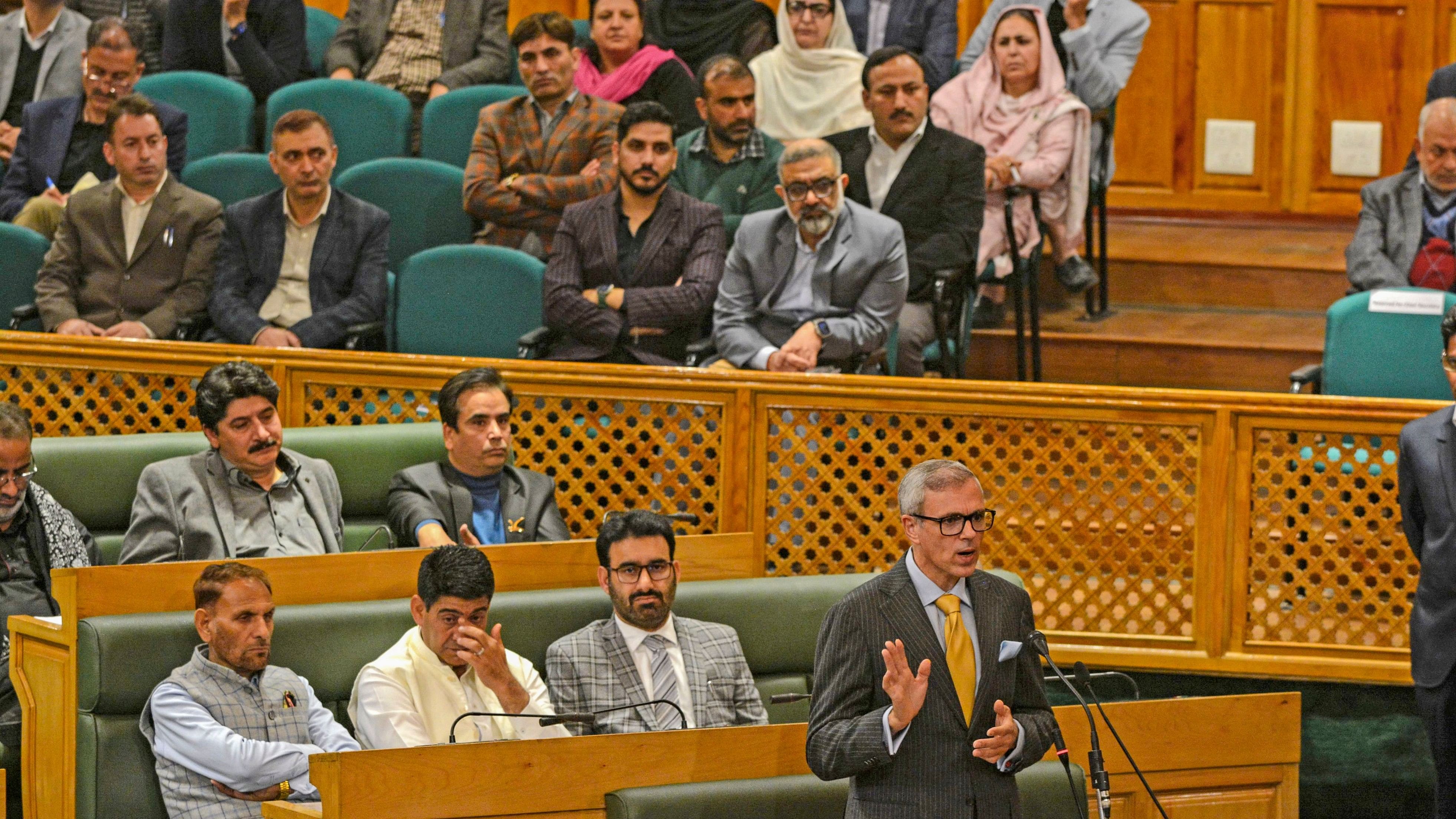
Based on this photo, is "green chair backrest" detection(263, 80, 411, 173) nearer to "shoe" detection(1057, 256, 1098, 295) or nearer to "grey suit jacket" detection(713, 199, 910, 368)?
"grey suit jacket" detection(713, 199, 910, 368)

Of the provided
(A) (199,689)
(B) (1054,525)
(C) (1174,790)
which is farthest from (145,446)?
(C) (1174,790)

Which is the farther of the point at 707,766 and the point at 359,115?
the point at 359,115

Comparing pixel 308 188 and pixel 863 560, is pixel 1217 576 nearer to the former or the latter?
pixel 863 560

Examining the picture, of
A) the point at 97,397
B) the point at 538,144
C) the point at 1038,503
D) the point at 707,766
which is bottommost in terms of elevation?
the point at 707,766

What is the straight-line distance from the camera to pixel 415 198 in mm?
5660

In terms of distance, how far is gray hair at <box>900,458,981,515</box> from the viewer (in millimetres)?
2740

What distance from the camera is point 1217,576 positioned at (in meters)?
4.32

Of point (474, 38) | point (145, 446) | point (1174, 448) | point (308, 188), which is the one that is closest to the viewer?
point (145, 446)

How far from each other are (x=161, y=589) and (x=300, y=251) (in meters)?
1.89

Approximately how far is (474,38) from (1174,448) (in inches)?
127

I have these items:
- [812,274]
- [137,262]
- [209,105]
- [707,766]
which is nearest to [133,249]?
[137,262]

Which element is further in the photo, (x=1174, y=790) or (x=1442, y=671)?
(x=1442, y=671)

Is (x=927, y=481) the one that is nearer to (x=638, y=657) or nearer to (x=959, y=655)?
(x=959, y=655)

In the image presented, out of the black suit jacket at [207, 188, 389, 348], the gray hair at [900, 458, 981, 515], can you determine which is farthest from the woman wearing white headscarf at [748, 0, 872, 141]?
the gray hair at [900, 458, 981, 515]
